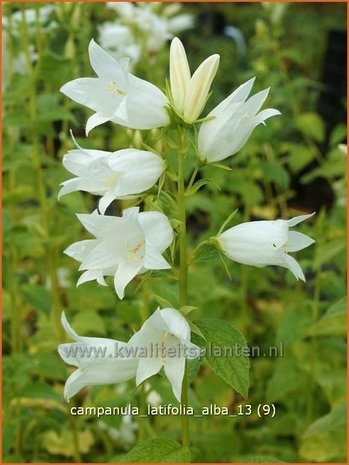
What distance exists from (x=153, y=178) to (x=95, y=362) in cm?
40

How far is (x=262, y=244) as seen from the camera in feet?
5.12

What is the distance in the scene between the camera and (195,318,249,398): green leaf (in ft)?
4.99

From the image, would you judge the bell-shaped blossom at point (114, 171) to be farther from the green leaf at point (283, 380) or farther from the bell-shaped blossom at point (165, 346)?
the green leaf at point (283, 380)

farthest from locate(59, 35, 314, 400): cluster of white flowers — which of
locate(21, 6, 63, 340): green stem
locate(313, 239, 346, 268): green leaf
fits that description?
locate(21, 6, 63, 340): green stem

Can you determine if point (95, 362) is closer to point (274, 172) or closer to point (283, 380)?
point (283, 380)

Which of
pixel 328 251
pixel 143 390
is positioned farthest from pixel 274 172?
pixel 143 390

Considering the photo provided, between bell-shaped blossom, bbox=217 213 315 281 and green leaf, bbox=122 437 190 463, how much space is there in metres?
0.41

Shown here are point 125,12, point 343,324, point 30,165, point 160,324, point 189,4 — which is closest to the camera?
point 160,324

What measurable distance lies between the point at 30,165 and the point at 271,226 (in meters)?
1.56

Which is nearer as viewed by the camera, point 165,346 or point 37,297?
point 165,346

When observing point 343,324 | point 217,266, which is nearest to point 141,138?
point 343,324

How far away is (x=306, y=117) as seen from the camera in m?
3.93

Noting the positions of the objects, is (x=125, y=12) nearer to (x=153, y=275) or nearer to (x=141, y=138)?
(x=141, y=138)

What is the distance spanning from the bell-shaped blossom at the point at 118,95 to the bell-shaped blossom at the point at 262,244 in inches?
10.2
